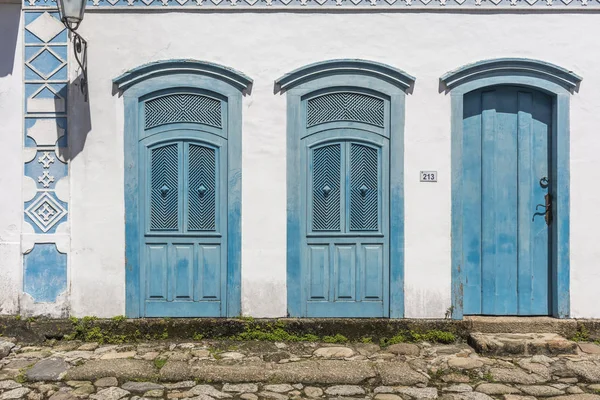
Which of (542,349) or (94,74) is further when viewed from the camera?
(94,74)

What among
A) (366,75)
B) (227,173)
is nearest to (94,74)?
(227,173)

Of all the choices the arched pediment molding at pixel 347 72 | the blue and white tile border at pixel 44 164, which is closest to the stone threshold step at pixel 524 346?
the arched pediment molding at pixel 347 72

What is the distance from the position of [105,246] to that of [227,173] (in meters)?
1.49

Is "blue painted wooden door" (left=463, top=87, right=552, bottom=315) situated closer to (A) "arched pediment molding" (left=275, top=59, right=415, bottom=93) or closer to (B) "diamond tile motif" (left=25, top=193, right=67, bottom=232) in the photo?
(A) "arched pediment molding" (left=275, top=59, right=415, bottom=93)

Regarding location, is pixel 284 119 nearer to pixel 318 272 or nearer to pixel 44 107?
pixel 318 272

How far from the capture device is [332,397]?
183 inches

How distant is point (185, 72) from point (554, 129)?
3881 mm

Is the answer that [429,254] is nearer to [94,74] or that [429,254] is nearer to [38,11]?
[94,74]

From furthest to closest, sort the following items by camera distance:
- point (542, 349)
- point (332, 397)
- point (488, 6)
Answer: point (488, 6) < point (542, 349) < point (332, 397)


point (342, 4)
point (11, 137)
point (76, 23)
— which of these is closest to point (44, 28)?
point (76, 23)

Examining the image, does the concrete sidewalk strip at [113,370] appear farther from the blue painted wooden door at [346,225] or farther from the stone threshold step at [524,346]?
the stone threshold step at [524,346]

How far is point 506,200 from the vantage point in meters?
6.23

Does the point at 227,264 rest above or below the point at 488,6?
below

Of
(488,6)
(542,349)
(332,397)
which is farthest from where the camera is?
(488,6)
